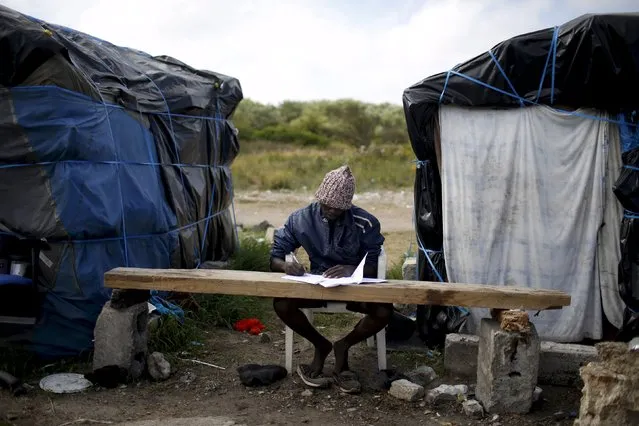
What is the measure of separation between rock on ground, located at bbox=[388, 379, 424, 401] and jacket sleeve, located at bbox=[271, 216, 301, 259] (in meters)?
1.20

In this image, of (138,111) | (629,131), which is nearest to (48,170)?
(138,111)

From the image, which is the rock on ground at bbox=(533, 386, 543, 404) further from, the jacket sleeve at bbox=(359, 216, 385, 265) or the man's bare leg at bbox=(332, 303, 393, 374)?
the jacket sleeve at bbox=(359, 216, 385, 265)

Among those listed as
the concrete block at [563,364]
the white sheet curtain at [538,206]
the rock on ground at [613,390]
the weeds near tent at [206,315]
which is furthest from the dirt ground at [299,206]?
the rock on ground at [613,390]

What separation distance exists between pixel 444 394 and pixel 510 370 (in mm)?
467

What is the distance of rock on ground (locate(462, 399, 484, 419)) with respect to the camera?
4.29m

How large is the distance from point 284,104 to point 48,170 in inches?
1712

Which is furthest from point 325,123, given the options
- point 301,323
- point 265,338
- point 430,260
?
point 301,323

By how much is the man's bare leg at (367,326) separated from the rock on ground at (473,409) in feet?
2.38

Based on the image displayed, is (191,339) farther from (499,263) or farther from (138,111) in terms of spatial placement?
(499,263)

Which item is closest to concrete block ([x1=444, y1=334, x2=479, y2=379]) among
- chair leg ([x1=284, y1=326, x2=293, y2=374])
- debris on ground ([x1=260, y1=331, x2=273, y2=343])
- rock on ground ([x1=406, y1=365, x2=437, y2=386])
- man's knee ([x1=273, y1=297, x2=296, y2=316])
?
rock on ground ([x1=406, y1=365, x2=437, y2=386])

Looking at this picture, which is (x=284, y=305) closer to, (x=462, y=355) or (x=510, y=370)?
(x=462, y=355)

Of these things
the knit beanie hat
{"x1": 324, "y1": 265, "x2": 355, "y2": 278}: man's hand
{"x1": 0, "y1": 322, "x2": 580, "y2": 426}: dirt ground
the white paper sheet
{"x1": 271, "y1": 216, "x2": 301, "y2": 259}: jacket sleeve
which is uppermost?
the knit beanie hat

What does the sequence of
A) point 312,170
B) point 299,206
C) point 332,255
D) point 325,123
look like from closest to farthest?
1. point 332,255
2. point 299,206
3. point 312,170
4. point 325,123

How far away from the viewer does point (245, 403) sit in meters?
4.52
